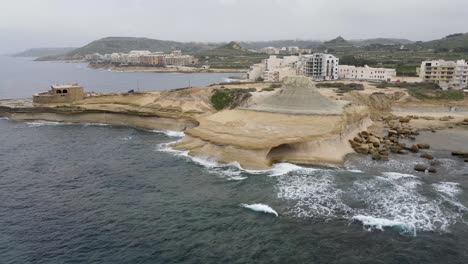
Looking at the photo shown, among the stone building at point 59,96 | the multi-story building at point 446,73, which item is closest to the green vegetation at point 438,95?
the multi-story building at point 446,73

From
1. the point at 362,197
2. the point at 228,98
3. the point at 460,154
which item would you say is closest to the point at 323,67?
the point at 228,98

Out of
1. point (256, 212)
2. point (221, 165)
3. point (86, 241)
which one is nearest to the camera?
point (86, 241)

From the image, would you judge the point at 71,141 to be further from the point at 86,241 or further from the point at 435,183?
the point at 435,183

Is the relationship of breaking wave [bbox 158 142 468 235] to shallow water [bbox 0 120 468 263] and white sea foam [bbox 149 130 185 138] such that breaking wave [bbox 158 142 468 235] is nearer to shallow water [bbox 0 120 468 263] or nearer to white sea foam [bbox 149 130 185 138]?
shallow water [bbox 0 120 468 263]

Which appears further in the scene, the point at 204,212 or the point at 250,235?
the point at 204,212

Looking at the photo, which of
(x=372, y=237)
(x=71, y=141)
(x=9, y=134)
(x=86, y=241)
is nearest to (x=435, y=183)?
(x=372, y=237)
